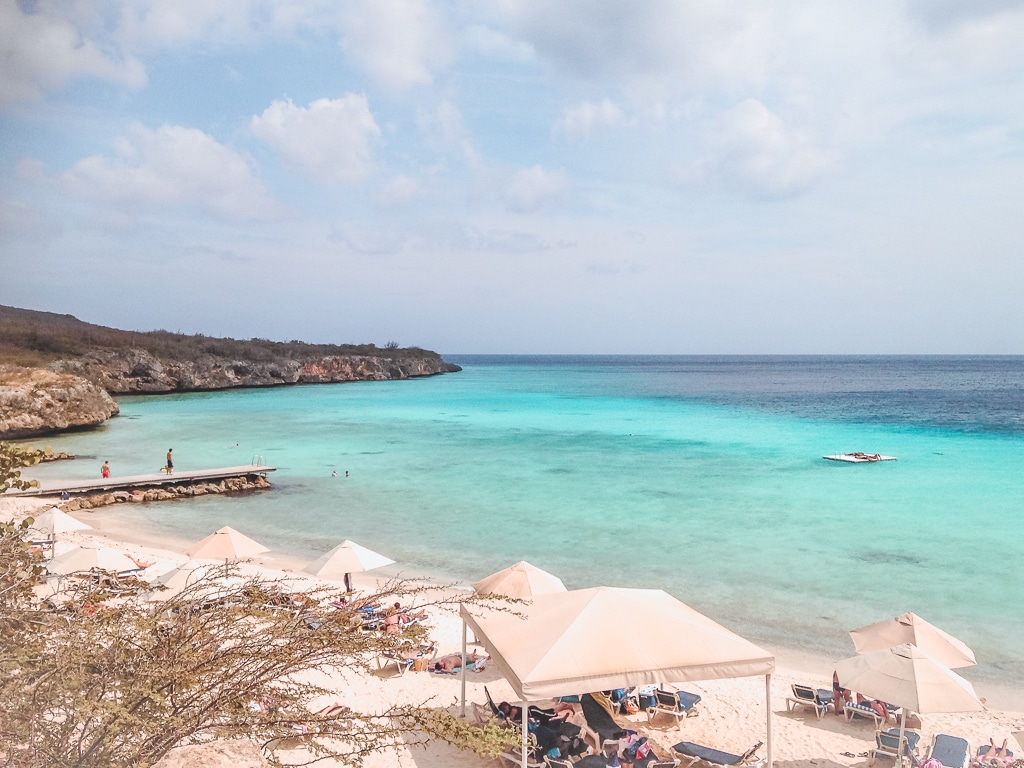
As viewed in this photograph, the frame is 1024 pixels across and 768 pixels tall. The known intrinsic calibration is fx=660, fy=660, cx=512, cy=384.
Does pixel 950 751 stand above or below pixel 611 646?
below

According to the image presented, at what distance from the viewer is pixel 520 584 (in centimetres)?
1034

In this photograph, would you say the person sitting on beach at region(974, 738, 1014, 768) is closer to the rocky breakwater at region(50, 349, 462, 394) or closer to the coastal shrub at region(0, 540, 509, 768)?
the coastal shrub at region(0, 540, 509, 768)

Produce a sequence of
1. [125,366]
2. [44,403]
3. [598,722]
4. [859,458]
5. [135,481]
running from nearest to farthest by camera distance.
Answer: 1. [598,722]
2. [135,481]
3. [859,458]
4. [44,403]
5. [125,366]

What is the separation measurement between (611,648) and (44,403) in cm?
4414

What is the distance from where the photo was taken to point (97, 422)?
142 ft

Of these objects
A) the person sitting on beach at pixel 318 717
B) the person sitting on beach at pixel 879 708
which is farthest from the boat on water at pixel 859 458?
the person sitting on beach at pixel 318 717

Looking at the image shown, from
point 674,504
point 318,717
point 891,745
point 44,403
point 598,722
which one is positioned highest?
point 318,717

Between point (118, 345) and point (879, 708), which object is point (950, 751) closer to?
point (879, 708)

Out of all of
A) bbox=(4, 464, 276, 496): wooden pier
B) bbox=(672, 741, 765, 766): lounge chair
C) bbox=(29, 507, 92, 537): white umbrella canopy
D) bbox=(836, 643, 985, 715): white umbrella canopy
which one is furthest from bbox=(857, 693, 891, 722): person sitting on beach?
bbox=(4, 464, 276, 496): wooden pier

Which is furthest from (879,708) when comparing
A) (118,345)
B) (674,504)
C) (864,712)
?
(118,345)

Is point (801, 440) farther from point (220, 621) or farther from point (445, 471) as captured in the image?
point (220, 621)

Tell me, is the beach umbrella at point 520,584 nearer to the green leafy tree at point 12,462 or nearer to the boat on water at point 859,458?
the green leafy tree at point 12,462

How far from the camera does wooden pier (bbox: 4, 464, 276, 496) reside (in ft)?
77.7

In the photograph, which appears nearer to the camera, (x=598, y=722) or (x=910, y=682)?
(x=910, y=682)
